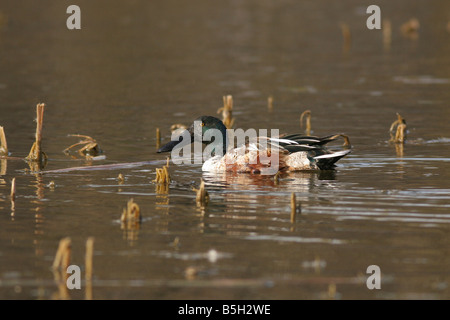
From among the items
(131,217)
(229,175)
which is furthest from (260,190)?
(131,217)

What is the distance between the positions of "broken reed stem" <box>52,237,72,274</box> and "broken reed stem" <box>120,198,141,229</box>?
1413 mm

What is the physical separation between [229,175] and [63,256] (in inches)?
188

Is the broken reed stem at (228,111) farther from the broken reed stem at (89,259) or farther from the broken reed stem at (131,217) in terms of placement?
the broken reed stem at (89,259)

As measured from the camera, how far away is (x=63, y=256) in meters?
7.48

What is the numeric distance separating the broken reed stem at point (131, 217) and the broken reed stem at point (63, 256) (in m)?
1.41

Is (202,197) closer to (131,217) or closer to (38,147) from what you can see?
(131,217)

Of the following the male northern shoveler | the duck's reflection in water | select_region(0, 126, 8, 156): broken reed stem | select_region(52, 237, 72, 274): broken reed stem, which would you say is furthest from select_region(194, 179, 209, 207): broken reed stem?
select_region(0, 126, 8, 156): broken reed stem

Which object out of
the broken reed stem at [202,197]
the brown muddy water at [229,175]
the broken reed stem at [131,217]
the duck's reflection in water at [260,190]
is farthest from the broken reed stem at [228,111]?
the broken reed stem at [131,217]

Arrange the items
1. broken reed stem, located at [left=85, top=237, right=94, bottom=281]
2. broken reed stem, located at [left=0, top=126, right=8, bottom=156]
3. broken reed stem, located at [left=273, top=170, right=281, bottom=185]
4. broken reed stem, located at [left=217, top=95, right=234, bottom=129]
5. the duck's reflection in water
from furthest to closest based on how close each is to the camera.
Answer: broken reed stem, located at [left=217, top=95, right=234, bottom=129]
broken reed stem, located at [left=0, top=126, right=8, bottom=156]
broken reed stem, located at [left=273, top=170, right=281, bottom=185]
the duck's reflection in water
broken reed stem, located at [left=85, top=237, right=94, bottom=281]

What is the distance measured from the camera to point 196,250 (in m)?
8.06

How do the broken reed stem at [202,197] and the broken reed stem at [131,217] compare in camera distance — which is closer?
the broken reed stem at [131,217]

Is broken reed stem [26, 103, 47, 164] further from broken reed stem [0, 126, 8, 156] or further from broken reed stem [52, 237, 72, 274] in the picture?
broken reed stem [52, 237, 72, 274]

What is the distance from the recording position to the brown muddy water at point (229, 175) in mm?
7406

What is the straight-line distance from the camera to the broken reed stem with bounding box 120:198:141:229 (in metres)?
8.91
